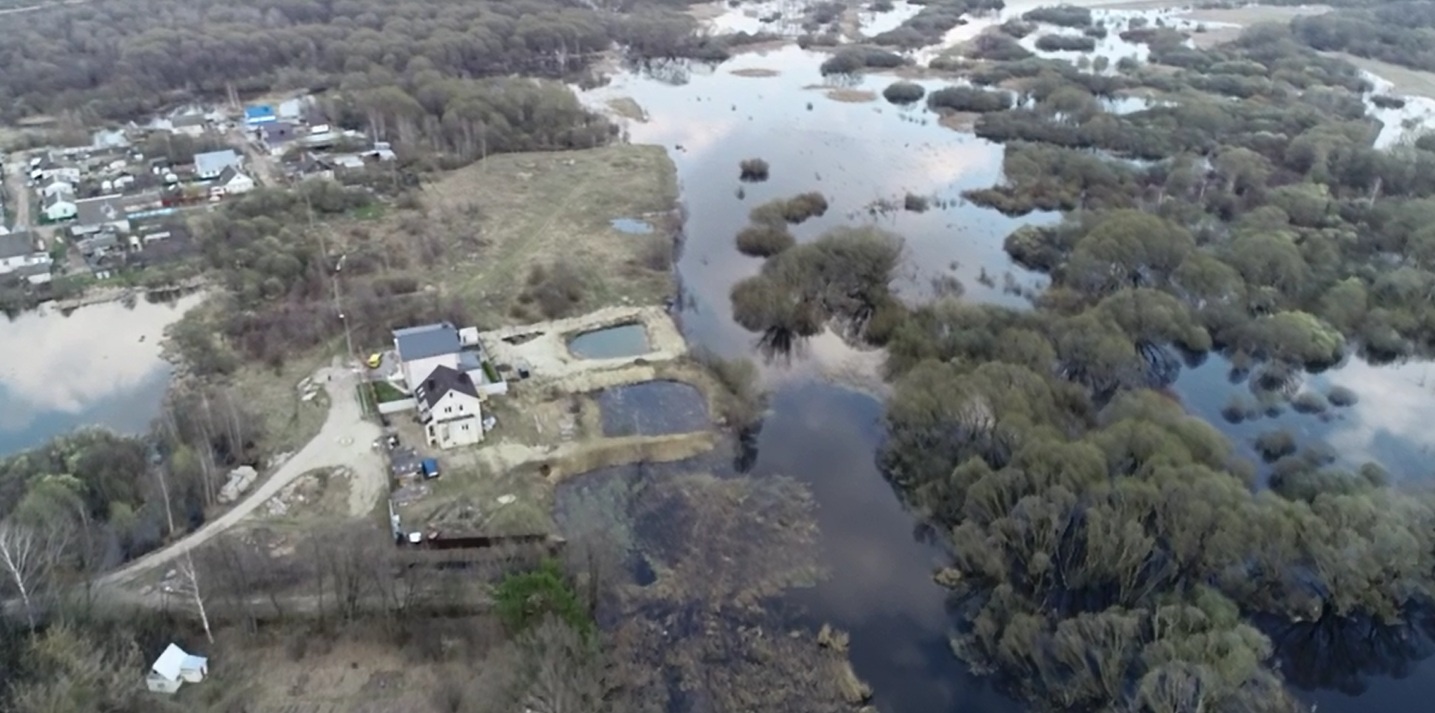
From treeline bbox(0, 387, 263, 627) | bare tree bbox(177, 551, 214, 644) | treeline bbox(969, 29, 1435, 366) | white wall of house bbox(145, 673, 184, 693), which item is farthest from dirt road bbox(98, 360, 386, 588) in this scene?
treeline bbox(969, 29, 1435, 366)

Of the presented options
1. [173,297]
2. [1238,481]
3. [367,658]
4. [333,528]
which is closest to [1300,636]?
[1238,481]

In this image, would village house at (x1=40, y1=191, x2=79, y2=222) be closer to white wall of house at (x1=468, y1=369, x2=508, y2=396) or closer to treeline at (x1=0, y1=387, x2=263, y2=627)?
treeline at (x1=0, y1=387, x2=263, y2=627)

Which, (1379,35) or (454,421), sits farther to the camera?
(1379,35)

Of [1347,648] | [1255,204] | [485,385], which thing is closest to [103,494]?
[485,385]

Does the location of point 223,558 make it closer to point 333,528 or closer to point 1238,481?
point 333,528

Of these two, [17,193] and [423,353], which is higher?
[17,193]

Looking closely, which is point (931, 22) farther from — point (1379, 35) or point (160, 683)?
point (160, 683)
